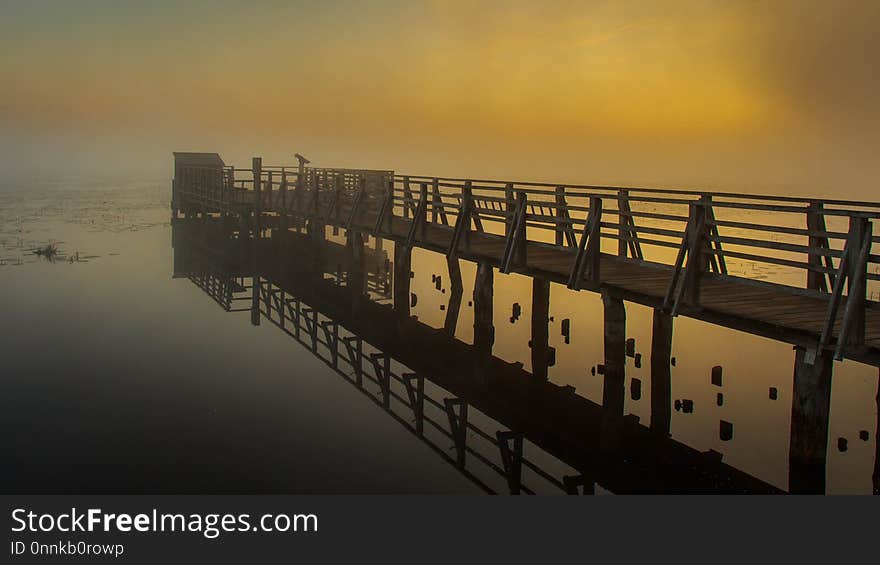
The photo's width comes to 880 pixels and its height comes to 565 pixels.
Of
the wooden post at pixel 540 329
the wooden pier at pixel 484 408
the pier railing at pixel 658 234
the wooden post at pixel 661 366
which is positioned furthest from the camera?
Result: the wooden post at pixel 540 329

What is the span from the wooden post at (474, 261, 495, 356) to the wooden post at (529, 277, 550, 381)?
0.90 m

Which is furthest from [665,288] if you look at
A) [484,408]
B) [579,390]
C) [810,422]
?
[484,408]

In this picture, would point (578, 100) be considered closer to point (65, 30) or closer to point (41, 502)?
point (65, 30)

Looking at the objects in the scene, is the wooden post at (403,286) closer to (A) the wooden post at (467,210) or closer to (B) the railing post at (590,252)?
(A) the wooden post at (467,210)

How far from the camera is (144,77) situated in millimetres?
65250

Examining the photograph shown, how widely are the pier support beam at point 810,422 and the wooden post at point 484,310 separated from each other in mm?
7910

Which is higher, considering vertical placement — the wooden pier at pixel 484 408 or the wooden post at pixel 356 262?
the wooden post at pixel 356 262

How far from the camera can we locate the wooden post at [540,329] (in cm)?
1667

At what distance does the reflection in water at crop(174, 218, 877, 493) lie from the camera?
1131 centimetres

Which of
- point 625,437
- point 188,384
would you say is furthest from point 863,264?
point 188,384

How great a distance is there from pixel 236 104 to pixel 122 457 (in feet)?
201

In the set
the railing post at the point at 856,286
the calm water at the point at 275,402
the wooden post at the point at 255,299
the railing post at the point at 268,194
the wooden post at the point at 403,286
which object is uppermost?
the railing post at the point at 268,194

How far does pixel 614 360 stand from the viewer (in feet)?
45.0

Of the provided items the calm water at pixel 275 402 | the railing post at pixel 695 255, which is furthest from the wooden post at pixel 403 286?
the railing post at pixel 695 255
